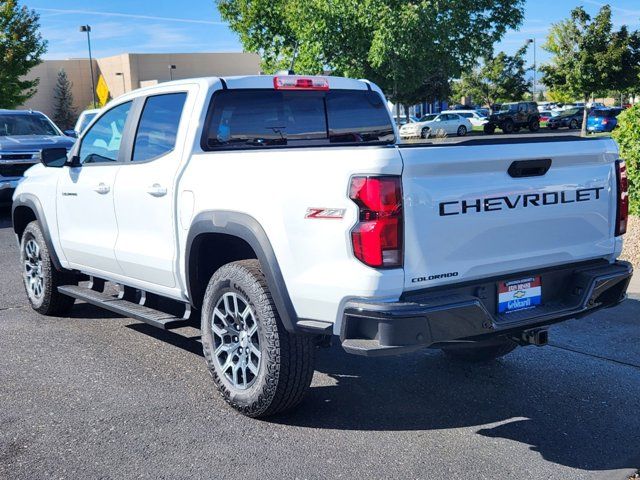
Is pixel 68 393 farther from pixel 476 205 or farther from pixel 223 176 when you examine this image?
pixel 476 205

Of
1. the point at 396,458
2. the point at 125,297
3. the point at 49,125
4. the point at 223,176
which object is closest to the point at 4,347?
the point at 125,297

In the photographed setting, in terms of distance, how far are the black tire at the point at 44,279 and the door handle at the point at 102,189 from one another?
1.19 meters

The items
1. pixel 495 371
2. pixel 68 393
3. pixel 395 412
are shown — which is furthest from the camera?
pixel 495 371

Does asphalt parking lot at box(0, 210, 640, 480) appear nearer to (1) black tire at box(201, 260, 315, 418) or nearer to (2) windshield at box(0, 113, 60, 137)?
(1) black tire at box(201, 260, 315, 418)

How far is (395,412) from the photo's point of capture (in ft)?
15.1

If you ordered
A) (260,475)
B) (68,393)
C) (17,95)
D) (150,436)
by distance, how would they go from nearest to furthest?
1. (260,475)
2. (150,436)
3. (68,393)
4. (17,95)

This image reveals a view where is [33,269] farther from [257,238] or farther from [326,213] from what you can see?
[326,213]

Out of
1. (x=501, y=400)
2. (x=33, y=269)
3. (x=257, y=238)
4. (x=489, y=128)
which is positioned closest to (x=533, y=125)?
(x=489, y=128)

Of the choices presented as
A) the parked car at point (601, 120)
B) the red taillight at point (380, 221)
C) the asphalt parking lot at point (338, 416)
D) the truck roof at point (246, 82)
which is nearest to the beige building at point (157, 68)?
the parked car at point (601, 120)

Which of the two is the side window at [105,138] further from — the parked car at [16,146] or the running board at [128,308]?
the parked car at [16,146]

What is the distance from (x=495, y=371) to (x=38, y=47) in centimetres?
3787

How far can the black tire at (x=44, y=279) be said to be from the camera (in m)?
6.71

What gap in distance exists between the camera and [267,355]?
4203 millimetres

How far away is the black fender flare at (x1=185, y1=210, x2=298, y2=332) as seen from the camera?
4.04 meters
